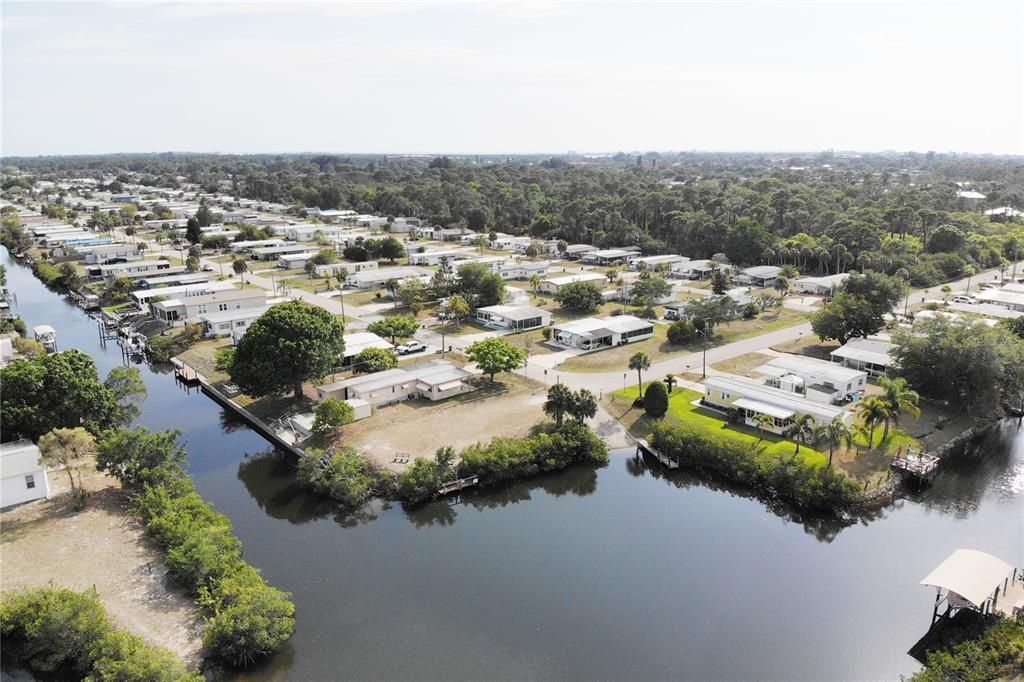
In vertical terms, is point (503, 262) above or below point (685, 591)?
above

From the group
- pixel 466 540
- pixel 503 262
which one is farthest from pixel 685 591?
pixel 503 262

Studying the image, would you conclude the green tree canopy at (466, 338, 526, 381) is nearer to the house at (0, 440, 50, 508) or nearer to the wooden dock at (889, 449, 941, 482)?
the wooden dock at (889, 449, 941, 482)

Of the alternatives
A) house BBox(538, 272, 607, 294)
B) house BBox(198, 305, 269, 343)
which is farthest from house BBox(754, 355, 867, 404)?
house BBox(198, 305, 269, 343)

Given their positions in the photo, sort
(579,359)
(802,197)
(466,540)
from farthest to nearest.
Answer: (802,197), (579,359), (466,540)

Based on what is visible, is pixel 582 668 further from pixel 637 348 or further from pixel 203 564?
pixel 637 348

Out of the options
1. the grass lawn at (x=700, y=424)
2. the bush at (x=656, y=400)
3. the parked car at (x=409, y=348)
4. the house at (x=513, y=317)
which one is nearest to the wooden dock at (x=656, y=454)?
the grass lawn at (x=700, y=424)

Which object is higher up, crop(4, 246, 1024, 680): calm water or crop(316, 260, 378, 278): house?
crop(316, 260, 378, 278): house

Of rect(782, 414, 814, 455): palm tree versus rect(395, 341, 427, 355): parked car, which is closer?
rect(782, 414, 814, 455): palm tree

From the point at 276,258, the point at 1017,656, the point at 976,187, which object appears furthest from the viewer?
the point at 976,187
